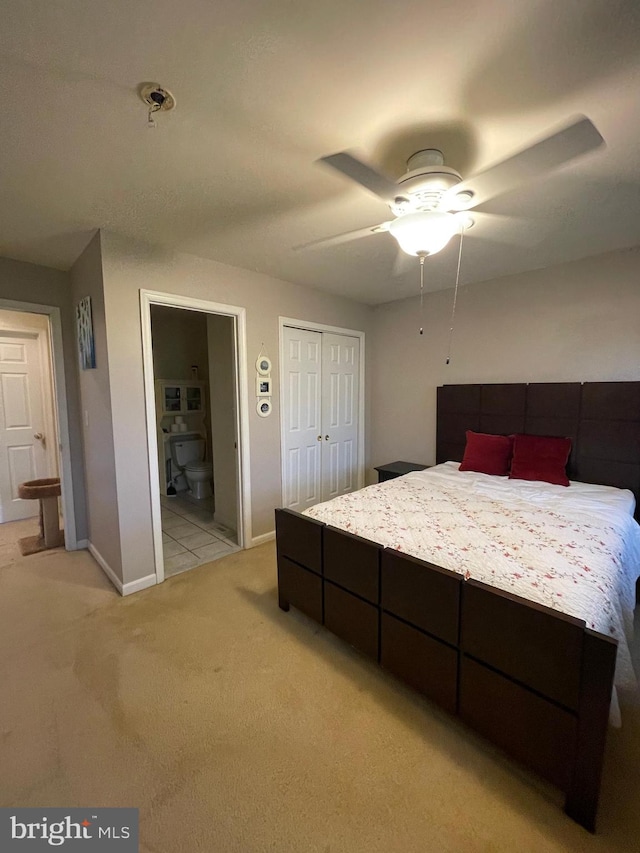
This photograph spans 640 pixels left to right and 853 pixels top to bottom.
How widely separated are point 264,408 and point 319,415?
806mm

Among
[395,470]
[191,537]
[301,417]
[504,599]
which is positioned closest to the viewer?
[504,599]

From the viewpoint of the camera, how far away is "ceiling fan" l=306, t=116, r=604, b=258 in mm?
1158

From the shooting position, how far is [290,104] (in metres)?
1.31

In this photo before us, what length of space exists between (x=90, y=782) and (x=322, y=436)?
10.1 ft

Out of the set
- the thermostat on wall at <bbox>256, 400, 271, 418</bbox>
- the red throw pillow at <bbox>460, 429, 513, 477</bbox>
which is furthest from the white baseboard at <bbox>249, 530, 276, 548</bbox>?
the red throw pillow at <bbox>460, 429, 513, 477</bbox>

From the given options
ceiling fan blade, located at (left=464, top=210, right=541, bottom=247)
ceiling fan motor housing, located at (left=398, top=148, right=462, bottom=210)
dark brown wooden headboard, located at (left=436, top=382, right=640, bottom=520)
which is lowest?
dark brown wooden headboard, located at (left=436, top=382, right=640, bottom=520)

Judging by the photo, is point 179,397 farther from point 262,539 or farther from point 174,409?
point 262,539

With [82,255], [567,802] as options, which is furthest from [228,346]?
[567,802]

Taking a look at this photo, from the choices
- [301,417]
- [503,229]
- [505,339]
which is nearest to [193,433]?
[301,417]

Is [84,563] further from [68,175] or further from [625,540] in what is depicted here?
[625,540]

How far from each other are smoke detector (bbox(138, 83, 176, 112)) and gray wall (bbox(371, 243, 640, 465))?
314 centimetres

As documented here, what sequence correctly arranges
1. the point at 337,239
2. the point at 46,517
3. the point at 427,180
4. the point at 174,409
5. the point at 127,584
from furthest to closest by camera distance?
the point at 174,409 < the point at 46,517 < the point at 127,584 < the point at 337,239 < the point at 427,180

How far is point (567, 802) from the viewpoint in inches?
48.5

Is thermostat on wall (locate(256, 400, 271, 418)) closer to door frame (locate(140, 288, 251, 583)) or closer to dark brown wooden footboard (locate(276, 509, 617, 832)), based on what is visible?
door frame (locate(140, 288, 251, 583))
